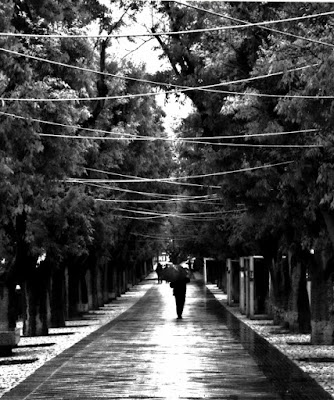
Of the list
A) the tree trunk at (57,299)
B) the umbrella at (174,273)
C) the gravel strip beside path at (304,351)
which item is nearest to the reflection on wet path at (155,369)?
the gravel strip beside path at (304,351)

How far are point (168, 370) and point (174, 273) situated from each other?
791 inches

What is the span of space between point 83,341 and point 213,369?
944cm

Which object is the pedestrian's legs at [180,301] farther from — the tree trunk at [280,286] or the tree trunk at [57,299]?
the tree trunk at [57,299]

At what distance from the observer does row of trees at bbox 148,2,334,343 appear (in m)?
16.2

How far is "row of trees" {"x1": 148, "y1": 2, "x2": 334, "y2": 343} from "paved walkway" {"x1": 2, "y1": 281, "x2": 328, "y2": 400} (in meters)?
2.57

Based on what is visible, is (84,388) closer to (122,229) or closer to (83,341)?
(83,341)

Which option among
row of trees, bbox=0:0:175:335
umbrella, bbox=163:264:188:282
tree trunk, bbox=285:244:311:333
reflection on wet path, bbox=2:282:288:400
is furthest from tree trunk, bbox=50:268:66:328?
tree trunk, bbox=285:244:311:333

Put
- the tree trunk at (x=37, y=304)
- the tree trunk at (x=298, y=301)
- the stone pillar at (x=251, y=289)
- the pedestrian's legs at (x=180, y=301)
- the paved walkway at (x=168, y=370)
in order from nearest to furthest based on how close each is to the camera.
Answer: the paved walkway at (x=168, y=370) < the tree trunk at (x=298, y=301) < the tree trunk at (x=37, y=304) < the stone pillar at (x=251, y=289) < the pedestrian's legs at (x=180, y=301)

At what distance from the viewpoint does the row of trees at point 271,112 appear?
640 inches

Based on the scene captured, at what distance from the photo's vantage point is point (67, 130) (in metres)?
24.1

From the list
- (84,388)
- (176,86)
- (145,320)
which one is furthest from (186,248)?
(84,388)

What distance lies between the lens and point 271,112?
2016 cm

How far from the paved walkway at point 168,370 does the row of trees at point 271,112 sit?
8.45ft

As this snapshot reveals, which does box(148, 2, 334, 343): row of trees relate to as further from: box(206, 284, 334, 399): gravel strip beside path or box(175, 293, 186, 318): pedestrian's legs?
box(175, 293, 186, 318): pedestrian's legs
